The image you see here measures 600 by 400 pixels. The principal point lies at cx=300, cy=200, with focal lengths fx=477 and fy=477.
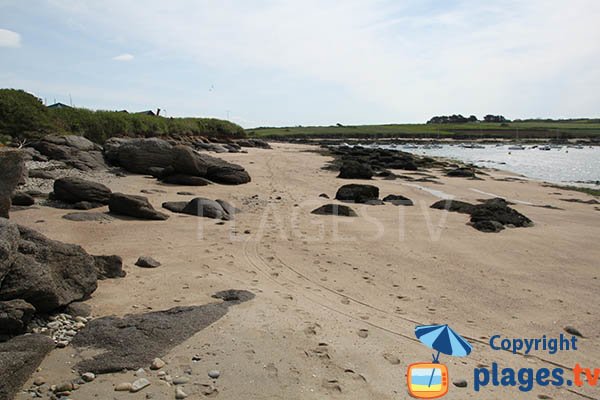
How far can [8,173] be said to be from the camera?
596 cm

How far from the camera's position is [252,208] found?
12164 mm

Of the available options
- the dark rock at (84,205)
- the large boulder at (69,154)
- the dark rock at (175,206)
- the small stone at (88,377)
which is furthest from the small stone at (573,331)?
the large boulder at (69,154)

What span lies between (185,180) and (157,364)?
11.3 meters

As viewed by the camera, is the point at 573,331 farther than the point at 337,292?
No

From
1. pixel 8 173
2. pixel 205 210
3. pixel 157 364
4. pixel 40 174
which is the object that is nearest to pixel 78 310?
pixel 157 364

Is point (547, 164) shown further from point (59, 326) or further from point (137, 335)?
point (59, 326)

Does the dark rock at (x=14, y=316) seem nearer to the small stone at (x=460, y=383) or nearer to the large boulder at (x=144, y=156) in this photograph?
the small stone at (x=460, y=383)

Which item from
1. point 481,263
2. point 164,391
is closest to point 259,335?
point 164,391

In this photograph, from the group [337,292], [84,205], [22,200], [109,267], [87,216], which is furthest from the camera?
[84,205]

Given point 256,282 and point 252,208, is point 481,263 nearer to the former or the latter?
point 256,282

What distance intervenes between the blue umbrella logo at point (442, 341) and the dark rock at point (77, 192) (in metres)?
7.76

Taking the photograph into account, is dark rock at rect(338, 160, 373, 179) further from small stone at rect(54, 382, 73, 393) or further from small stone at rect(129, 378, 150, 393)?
small stone at rect(54, 382, 73, 393)

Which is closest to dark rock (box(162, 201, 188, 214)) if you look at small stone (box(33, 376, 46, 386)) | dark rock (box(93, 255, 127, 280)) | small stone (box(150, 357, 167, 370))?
Answer: dark rock (box(93, 255, 127, 280))

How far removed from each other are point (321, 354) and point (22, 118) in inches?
824
